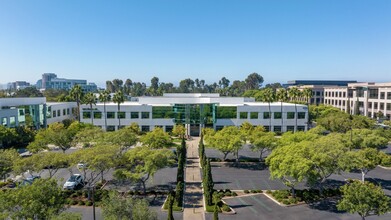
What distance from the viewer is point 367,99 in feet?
337

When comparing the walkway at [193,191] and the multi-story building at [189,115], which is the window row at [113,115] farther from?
the walkway at [193,191]

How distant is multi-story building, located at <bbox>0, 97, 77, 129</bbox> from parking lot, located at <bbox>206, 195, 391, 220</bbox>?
60.0 meters

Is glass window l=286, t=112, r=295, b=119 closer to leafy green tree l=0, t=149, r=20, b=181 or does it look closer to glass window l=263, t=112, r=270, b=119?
glass window l=263, t=112, r=270, b=119

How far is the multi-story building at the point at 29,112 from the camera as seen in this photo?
67062mm

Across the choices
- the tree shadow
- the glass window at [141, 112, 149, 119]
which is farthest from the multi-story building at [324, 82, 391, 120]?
the glass window at [141, 112, 149, 119]

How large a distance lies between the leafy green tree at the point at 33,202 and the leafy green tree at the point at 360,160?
30.8 meters

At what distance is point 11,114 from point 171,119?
135 feet

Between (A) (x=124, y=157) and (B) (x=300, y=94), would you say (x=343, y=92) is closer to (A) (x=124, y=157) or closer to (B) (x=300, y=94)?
(B) (x=300, y=94)

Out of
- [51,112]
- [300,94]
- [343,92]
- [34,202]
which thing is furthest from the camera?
[343,92]

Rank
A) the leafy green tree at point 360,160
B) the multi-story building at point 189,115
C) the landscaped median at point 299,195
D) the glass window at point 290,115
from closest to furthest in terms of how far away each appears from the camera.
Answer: the leafy green tree at point 360,160 → the landscaped median at point 299,195 → the multi-story building at point 189,115 → the glass window at point 290,115

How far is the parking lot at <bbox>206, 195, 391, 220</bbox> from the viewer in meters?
30.1

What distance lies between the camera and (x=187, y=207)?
3244cm

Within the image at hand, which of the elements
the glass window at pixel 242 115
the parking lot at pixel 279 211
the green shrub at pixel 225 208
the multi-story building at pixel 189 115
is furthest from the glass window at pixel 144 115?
the green shrub at pixel 225 208

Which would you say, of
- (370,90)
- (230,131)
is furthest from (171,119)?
(370,90)
